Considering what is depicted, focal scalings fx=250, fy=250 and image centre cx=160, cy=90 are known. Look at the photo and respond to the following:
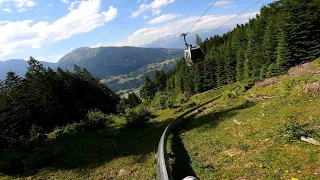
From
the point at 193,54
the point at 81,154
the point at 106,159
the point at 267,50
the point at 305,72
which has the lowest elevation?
the point at 106,159

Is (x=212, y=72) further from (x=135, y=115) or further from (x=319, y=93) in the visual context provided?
(x=319, y=93)

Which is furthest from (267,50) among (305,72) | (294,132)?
(294,132)

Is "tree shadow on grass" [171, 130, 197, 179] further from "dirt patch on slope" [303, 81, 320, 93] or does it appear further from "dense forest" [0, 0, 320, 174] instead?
"dense forest" [0, 0, 320, 174]

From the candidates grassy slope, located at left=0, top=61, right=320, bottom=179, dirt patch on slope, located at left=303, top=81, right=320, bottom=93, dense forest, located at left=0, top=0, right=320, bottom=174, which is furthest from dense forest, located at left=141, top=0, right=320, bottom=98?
dirt patch on slope, located at left=303, top=81, right=320, bottom=93

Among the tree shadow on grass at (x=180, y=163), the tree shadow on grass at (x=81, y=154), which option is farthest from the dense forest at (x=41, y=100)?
the tree shadow on grass at (x=180, y=163)

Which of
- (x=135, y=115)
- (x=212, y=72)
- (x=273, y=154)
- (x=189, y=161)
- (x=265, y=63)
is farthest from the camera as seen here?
(x=212, y=72)

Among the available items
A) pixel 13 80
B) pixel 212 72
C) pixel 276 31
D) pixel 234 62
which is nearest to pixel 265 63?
pixel 276 31

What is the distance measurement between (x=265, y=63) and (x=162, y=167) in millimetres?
79577

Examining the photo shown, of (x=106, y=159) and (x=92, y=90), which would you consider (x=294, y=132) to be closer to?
(x=106, y=159)

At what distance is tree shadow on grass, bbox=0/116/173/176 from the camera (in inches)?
958

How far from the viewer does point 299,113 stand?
22016mm

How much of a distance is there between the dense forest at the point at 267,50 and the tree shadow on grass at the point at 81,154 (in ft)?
144

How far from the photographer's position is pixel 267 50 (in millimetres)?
81375

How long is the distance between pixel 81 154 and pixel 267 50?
72095 mm
